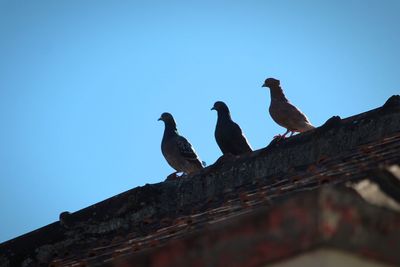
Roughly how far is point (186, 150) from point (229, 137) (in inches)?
51.0

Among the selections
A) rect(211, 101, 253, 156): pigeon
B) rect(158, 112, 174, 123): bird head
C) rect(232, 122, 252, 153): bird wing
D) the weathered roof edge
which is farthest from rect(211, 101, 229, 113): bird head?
the weathered roof edge

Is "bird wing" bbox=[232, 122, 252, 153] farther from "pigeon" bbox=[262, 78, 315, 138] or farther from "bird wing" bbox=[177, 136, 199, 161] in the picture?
"bird wing" bbox=[177, 136, 199, 161]

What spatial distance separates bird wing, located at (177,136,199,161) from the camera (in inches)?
499

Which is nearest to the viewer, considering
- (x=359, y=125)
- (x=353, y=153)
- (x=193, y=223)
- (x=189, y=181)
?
(x=193, y=223)

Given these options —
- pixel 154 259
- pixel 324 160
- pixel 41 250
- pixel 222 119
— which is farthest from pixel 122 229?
pixel 222 119

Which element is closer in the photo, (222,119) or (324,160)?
(324,160)

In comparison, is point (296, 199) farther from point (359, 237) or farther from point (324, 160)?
point (324, 160)

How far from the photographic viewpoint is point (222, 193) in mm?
5879

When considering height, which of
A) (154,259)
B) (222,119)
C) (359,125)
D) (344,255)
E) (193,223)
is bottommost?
(344,255)

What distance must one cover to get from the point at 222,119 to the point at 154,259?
975 cm

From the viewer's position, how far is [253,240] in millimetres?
2285

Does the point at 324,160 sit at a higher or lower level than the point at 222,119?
lower

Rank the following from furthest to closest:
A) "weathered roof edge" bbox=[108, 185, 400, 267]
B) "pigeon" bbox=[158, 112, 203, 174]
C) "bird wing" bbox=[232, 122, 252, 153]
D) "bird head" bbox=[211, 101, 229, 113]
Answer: "pigeon" bbox=[158, 112, 203, 174] < "bird head" bbox=[211, 101, 229, 113] < "bird wing" bbox=[232, 122, 252, 153] < "weathered roof edge" bbox=[108, 185, 400, 267]

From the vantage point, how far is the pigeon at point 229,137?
11430mm
